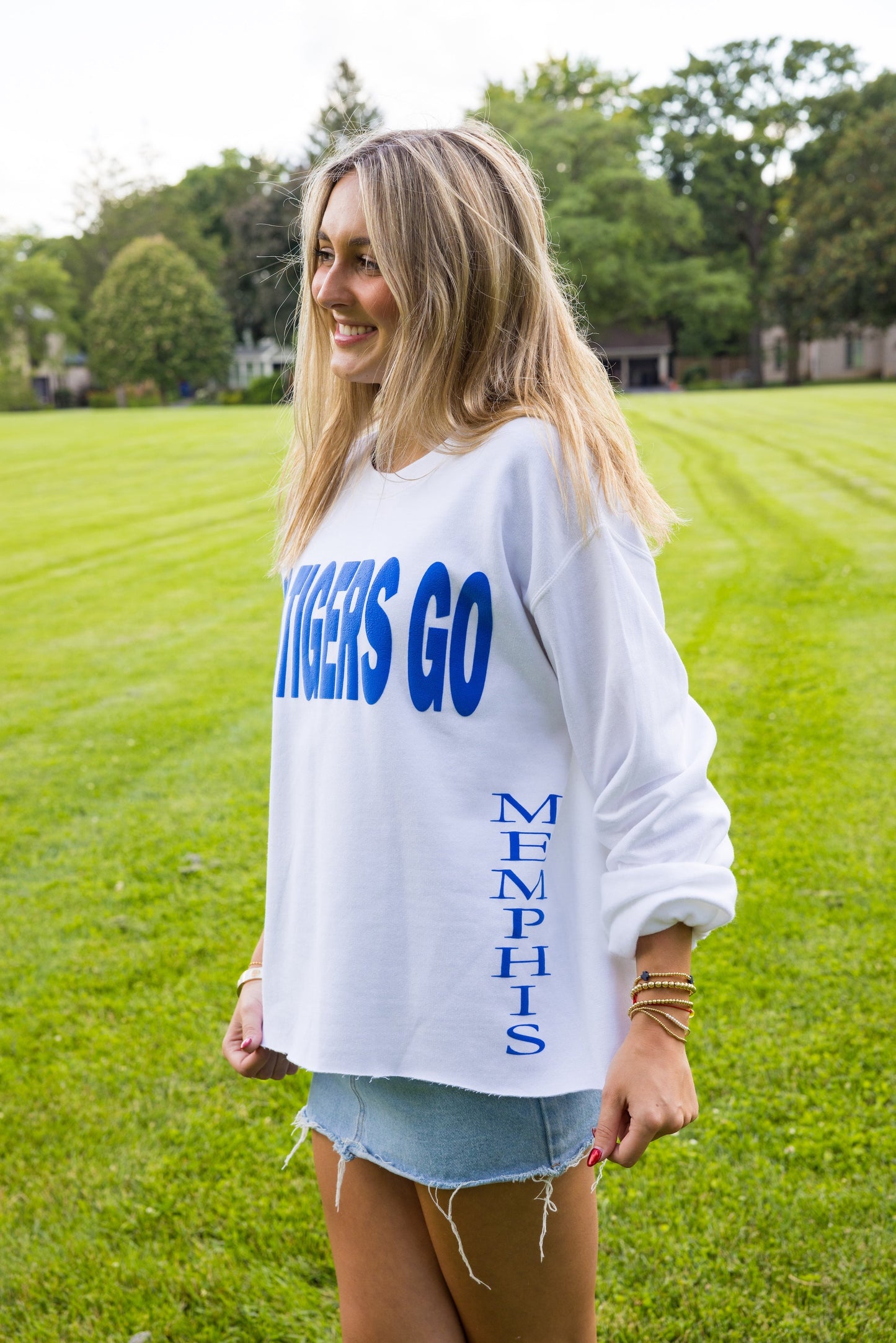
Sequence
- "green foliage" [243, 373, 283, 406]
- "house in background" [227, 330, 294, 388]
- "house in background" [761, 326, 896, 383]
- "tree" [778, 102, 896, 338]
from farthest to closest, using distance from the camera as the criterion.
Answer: "house in background" [227, 330, 294, 388]
"house in background" [761, 326, 896, 383]
"green foliage" [243, 373, 283, 406]
"tree" [778, 102, 896, 338]

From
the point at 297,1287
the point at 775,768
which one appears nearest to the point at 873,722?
the point at 775,768

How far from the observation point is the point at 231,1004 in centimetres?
376

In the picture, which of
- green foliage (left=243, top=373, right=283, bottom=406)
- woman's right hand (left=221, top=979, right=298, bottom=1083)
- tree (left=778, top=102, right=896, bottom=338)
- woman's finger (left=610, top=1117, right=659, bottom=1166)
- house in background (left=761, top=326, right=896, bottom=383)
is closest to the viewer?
woman's finger (left=610, top=1117, right=659, bottom=1166)

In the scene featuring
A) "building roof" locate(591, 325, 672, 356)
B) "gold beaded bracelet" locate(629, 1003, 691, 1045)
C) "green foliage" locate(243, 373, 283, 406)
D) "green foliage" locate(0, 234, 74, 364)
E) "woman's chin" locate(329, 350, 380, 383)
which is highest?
"green foliage" locate(0, 234, 74, 364)

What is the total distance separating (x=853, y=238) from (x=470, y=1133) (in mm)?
46636

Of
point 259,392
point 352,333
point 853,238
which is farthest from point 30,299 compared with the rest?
point 352,333

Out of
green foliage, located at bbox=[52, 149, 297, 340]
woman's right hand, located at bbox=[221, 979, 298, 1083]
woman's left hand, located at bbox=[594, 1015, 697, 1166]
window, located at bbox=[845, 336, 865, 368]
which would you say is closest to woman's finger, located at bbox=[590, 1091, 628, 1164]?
woman's left hand, located at bbox=[594, 1015, 697, 1166]

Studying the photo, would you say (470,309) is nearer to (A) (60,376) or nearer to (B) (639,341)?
(B) (639,341)

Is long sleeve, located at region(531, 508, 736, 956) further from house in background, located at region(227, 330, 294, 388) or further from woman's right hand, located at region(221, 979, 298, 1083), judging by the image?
house in background, located at region(227, 330, 294, 388)

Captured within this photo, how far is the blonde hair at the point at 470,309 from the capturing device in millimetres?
1374

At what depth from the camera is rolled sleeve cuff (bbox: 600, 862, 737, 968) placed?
1225mm

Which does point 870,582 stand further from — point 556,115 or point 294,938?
point 556,115

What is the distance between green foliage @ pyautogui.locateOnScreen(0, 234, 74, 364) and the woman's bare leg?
53.7 meters

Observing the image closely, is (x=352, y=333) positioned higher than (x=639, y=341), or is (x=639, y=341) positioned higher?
(x=639, y=341)
